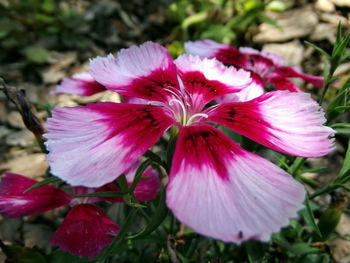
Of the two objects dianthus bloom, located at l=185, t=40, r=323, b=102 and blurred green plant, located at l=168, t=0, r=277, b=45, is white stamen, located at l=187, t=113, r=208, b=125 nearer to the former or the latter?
dianthus bloom, located at l=185, t=40, r=323, b=102

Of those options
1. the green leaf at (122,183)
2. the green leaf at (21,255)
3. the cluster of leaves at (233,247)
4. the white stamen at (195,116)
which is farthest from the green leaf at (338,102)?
the green leaf at (21,255)

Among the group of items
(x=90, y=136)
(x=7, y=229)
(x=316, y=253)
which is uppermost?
(x=90, y=136)

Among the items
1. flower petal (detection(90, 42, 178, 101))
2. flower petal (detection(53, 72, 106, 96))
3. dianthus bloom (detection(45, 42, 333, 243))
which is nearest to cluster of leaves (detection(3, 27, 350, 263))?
dianthus bloom (detection(45, 42, 333, 243))

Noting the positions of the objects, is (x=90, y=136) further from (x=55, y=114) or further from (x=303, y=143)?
(x=303, y=143)

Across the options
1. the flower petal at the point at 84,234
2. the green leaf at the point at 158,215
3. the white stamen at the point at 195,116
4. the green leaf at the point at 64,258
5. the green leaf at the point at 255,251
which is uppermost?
the white stamen at the point at 195,116

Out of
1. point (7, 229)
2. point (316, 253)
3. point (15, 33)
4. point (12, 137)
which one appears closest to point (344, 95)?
point (316, 253)

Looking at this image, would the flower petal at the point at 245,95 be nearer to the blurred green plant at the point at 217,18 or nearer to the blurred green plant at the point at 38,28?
the blurred green plant at the point at 217,18

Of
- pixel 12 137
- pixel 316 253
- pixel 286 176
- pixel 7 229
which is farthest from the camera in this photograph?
pixel 12 137
